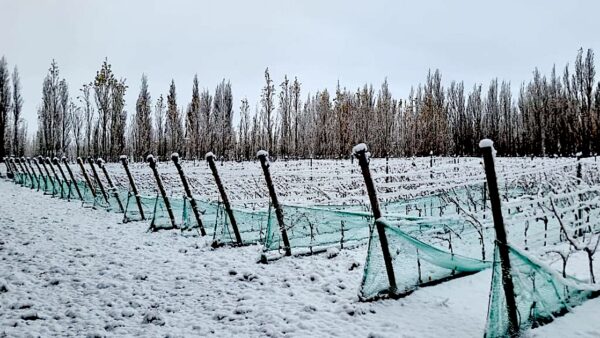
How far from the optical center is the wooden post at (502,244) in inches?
118

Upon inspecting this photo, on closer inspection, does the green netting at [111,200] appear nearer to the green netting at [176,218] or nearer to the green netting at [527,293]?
the green netting at [176,218]

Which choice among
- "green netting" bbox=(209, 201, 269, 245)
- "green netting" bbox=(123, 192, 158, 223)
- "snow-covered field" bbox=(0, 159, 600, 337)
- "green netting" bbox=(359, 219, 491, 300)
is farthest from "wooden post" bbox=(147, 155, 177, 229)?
"green netting" bbox=(359, 219, 491, 300)

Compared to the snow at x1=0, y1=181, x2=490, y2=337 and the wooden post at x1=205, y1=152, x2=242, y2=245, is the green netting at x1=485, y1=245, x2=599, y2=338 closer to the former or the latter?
the snow at x1=0, y1=181, x2=490, y2=337

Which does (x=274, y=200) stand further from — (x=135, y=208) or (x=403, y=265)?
(x=135, y=208)

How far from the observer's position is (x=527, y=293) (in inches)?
121

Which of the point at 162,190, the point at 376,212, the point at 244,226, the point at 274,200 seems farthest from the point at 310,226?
the point at 162,190

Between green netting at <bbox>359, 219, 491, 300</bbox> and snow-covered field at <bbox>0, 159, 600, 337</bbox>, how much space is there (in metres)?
0.14

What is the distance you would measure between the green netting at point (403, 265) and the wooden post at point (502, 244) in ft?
3.15

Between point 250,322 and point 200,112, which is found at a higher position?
point 200,112

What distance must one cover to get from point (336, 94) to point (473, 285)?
39.2 meters

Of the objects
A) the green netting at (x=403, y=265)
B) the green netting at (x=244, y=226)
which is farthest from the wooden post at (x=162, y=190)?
the green netting at (x=403, y=265)

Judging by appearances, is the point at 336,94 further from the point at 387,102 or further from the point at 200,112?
the point at 200,112

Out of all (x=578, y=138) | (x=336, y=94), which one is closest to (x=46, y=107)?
(x=336, y=94)

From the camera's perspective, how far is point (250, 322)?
12.3 ft
